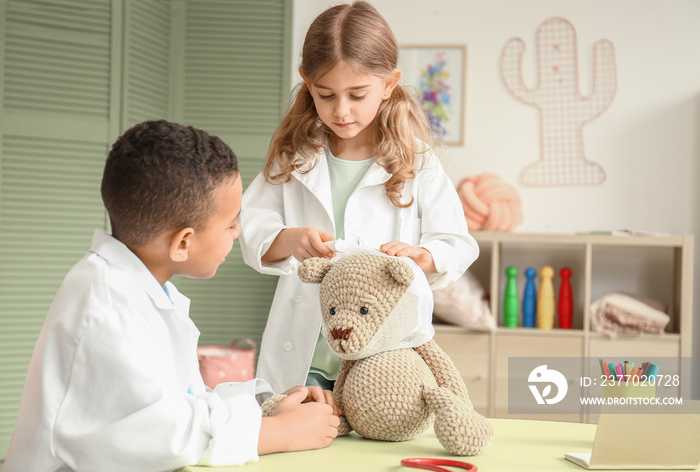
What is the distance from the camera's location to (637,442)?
0.81 meters

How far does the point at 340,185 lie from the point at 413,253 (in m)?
0.30

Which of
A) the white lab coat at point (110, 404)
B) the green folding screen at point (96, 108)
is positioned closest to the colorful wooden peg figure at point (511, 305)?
the green folding screen at point (96, 108)

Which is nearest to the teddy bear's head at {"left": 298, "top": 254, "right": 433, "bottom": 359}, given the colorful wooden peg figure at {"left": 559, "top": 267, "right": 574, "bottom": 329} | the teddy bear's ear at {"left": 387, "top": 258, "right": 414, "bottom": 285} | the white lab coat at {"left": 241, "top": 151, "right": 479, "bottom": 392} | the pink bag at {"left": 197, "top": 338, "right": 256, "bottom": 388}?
the teddy bear's ear at {"left": 387, "top": 258, "right": 414, "bottom": 285}

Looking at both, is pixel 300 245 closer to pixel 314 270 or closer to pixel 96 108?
pixel 314 270

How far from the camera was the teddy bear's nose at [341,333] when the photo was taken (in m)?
0.94

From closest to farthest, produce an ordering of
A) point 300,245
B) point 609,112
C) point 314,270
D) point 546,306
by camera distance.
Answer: point 314,270
point 300,245
point 546,306
point 609,112

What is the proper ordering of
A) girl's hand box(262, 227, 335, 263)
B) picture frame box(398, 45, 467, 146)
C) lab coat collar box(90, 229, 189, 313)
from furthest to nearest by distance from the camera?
picture frame box(398, 45, 467, 146), girl's hand box(262, 227, 335, 263), lab coat collar box(90, 229, 189, 313)

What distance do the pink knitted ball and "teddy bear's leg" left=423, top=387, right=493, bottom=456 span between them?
2248 millimetres

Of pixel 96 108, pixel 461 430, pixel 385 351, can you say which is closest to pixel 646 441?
pixel 461 430

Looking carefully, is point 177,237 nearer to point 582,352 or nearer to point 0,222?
point 0,222

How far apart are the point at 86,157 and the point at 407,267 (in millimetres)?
2389

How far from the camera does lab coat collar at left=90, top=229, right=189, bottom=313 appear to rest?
2.95 ft

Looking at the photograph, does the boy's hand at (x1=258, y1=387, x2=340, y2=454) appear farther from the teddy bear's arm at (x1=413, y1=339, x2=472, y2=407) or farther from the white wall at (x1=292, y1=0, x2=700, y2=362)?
the white wall at (x1=292, y1=0, x2=700, y2=362)

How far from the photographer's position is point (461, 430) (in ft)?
2.81
